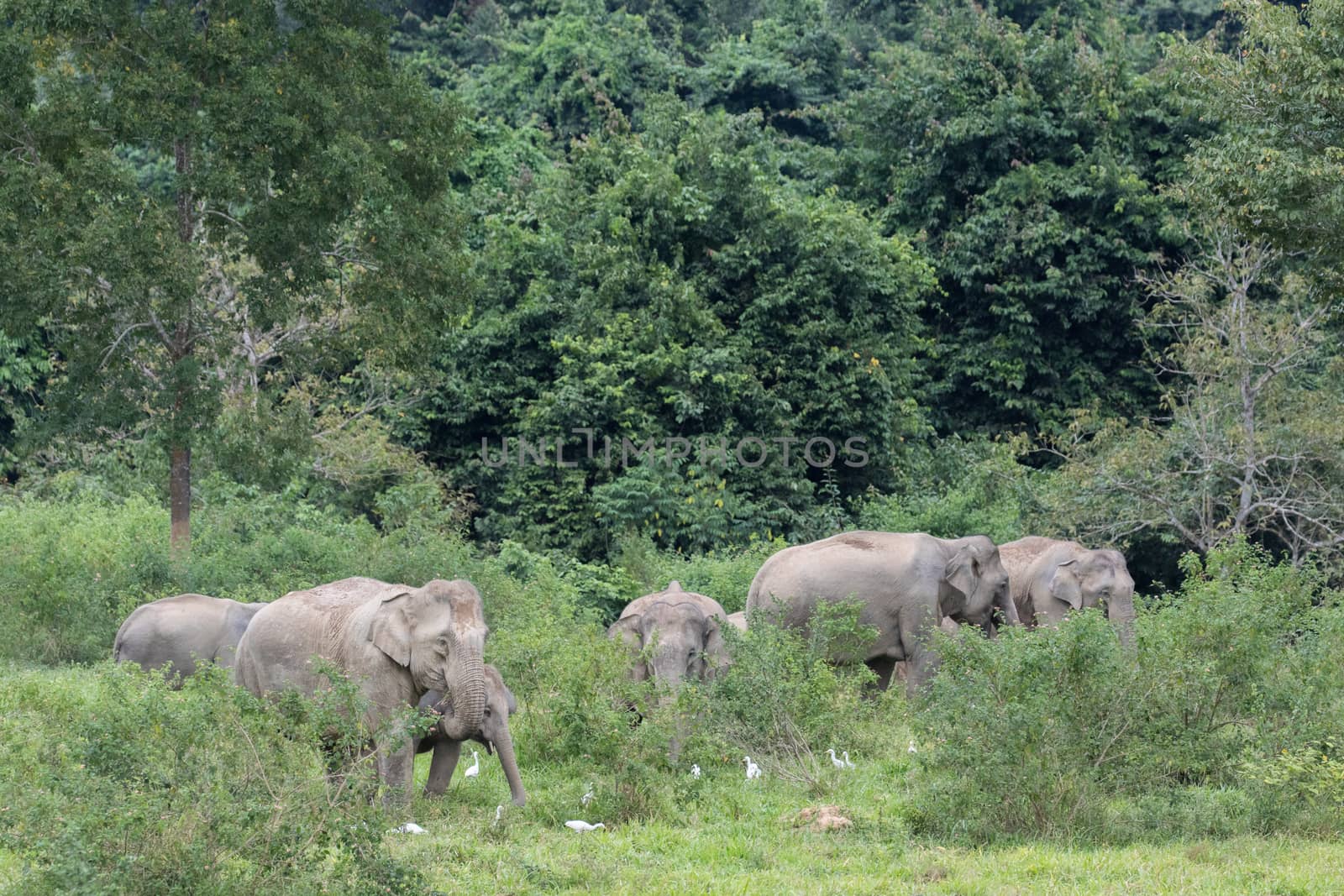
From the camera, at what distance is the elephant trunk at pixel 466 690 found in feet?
28.6

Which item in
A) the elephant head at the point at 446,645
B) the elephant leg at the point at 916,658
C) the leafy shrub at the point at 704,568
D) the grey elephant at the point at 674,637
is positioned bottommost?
the leafy shrub at the point at 704,568

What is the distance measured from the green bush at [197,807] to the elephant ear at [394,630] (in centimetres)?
104

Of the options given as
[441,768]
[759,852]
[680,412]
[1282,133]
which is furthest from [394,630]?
[680,412]

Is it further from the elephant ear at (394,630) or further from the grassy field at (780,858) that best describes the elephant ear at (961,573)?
the elephant ear at (394,630)

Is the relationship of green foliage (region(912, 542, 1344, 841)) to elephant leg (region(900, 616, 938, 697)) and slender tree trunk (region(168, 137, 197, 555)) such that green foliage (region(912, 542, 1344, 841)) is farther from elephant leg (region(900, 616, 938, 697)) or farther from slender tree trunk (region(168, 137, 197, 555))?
slender tree trunk (region(168, 137, 197, 555))

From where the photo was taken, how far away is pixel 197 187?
16.0 meters

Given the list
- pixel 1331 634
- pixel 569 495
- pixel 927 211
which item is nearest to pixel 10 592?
pixel 569 495

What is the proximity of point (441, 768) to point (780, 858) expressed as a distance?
2375 mm

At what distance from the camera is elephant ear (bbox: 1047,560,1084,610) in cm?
1454

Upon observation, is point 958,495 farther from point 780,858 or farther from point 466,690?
point 780,858

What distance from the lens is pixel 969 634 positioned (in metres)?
9.19

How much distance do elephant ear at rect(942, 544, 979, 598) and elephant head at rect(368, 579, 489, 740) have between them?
5483 mm
